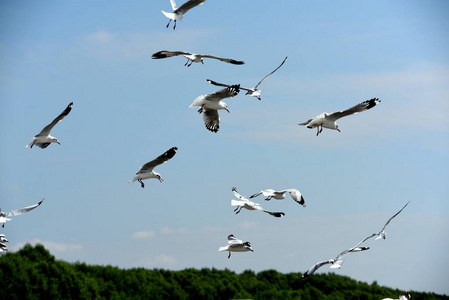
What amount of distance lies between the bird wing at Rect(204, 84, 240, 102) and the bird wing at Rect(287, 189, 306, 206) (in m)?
2.60

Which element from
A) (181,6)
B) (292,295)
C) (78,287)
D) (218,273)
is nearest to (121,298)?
(78,287)

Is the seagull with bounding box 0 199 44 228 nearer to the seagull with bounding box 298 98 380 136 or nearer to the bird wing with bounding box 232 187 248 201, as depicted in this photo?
the bird wing with bounding box 232 187 248 201

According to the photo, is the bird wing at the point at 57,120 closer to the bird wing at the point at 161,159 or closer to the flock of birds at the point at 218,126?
the flock of birds at the point at 218,126

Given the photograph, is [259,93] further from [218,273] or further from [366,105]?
[218,273]

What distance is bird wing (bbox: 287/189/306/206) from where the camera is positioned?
14.8 metres

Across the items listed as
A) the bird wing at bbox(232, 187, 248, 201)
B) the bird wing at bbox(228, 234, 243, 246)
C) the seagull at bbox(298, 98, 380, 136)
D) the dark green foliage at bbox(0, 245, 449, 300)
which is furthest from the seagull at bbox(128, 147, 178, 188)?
the dark green foliage at bbox(0, 245, 449, 300)

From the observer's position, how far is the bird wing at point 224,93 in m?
15.9

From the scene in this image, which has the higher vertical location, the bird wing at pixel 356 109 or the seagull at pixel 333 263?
the bird wing at pixel 356 109

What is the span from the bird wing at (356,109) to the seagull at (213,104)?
235 cm

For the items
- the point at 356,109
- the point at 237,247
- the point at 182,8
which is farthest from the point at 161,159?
the point at 356,109

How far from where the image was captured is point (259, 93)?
16375 millimetres

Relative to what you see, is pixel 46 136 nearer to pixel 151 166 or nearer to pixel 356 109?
pixel 151 166

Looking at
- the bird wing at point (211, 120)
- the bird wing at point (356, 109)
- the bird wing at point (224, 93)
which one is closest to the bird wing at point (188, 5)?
the bird wing at point (224, 93)

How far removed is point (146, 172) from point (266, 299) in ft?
32.2
